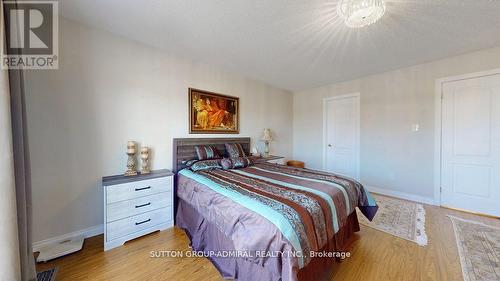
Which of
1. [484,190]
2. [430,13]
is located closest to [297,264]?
[430,13]

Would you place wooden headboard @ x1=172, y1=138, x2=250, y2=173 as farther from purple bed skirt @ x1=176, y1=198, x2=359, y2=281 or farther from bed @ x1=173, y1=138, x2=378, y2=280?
purple bed skirt @ x1=176, y1=198, x2=359, y2=281

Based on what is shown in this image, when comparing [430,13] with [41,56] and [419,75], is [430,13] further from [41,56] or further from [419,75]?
[41,56]

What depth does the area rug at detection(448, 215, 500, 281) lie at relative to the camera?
5.13 ft

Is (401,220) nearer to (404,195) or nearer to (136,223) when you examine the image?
(404,195)

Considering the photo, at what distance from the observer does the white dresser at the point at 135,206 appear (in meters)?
1.88

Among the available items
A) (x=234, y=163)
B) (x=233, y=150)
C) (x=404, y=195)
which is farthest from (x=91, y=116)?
(x=404, y=195)

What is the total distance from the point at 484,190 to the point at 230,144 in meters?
3.94

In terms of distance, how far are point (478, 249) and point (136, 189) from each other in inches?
144

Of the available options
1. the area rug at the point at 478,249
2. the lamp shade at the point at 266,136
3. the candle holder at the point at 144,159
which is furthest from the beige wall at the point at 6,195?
the lamp shade at the point at 266,136

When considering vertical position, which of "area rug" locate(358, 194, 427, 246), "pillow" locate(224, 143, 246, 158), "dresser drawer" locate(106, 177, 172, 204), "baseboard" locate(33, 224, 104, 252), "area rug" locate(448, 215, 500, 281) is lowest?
"area rug" locate(448, 215, 500, 281)

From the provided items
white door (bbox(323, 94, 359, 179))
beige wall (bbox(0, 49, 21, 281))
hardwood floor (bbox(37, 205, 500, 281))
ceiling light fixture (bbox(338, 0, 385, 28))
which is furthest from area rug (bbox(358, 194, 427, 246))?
beige wall (bbox(0, 49, 21, 281))

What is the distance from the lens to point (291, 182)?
1.95 meters

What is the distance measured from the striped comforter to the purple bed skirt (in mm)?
150

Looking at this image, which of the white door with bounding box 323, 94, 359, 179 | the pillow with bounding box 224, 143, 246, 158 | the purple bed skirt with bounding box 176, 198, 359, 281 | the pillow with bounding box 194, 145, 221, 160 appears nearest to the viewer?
the purple bed skirt with bounding box 176, 198, 359, 281
